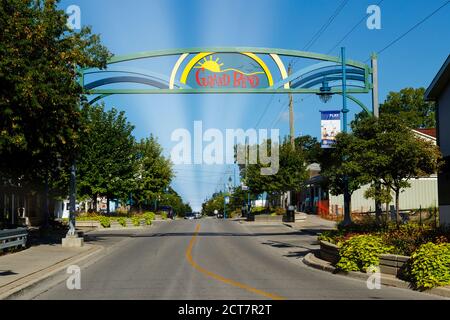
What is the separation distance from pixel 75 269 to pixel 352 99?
15.3 m

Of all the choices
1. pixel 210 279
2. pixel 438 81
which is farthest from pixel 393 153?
pixel 210 279

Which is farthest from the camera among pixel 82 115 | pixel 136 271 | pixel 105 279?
pixel 82 115

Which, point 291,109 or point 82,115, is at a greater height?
point 291,109

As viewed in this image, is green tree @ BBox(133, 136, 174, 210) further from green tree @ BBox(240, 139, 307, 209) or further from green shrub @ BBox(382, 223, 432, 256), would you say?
green shrub @ BBox(382, 223, 432, 256)

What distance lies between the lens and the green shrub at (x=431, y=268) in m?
11.7

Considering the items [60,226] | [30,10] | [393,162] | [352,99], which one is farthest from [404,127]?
[60,226]

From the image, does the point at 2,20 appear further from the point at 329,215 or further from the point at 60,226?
the point at 329,215

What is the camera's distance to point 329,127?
2309cm

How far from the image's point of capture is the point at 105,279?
562 inches

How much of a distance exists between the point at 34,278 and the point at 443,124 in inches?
712

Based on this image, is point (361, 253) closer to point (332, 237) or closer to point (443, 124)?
point (332, 237)

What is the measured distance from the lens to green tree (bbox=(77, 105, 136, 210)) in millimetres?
40844

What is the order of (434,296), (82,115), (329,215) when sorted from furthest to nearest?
(329,215)
(82,115)
(434,296)

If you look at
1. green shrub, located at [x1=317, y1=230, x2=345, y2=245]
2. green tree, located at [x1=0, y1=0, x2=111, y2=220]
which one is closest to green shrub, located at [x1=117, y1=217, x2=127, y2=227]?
green tree, located at [x1=0, y1=0, x2=111, y2=220]
